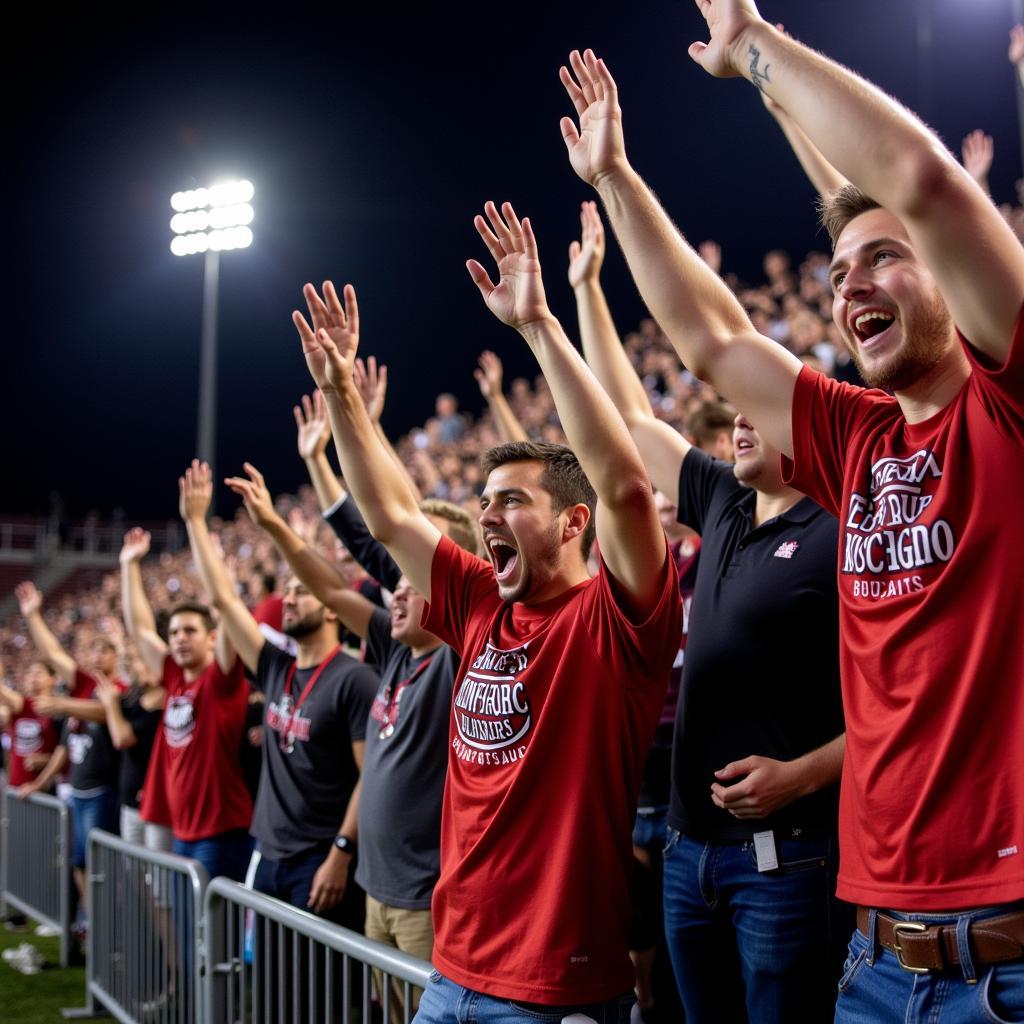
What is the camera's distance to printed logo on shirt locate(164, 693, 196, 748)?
17.9 feet

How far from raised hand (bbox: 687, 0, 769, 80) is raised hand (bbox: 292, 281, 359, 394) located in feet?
4.82

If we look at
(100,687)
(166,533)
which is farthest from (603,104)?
(166,533)

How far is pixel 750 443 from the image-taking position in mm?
2613

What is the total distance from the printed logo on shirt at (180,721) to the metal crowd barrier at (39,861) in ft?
7.19

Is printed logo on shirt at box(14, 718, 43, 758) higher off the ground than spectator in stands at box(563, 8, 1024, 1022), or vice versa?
spectator in stands at box(563, 8, 1024, 1022)

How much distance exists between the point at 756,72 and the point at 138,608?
5.42 metres

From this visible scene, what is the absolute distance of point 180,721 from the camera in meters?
5.52

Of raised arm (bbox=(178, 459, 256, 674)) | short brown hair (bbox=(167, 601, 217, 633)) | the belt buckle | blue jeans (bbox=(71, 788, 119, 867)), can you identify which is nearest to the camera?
the belt buckle

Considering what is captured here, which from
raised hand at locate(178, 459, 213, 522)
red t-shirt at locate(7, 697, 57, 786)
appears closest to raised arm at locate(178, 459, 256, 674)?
raised hand at locate(178, 459, 213, 522)

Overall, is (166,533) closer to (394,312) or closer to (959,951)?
(394,312)

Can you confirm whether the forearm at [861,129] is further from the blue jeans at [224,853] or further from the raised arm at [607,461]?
the blue jeans at [224,853]

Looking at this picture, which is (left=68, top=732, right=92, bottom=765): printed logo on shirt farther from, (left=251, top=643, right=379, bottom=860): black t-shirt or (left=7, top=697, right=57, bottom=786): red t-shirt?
(left=251, top=643, right=379, bottom=860): black t-shirt

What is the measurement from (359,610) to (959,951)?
2.96 metres

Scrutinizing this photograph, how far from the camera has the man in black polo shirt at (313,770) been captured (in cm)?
416
